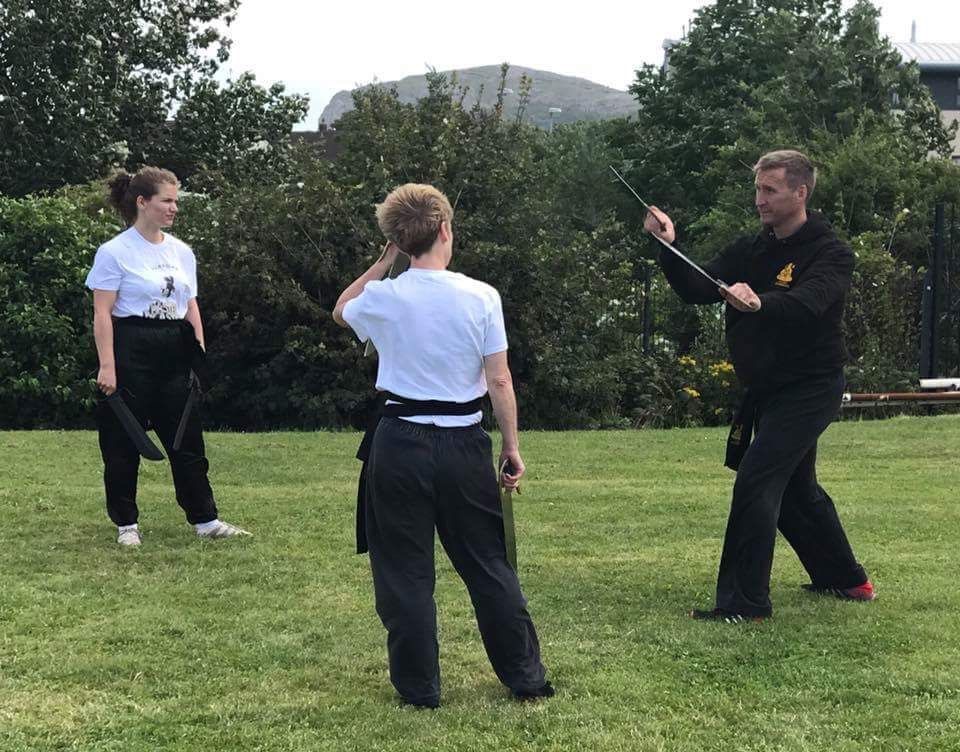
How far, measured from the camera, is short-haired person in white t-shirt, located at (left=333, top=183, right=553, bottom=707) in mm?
4102

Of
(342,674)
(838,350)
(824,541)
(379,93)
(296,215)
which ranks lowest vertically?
(342,674)

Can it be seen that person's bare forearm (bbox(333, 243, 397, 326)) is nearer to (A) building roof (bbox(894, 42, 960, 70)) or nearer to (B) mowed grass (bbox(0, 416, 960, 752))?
(B) mowed grass (bbox(0, 416, 960, 752))

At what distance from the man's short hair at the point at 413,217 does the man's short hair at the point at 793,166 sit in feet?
6.17

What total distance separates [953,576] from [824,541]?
0.94 meters

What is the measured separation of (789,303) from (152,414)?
3787 millimetres

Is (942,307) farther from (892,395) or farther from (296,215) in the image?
(296,215)

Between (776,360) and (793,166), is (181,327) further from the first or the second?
(793,166)

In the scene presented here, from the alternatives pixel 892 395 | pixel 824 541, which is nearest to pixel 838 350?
pixel 824 541

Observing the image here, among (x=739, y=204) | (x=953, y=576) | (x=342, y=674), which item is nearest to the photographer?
(x=342, y=674)

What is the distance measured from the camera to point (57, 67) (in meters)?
22.9

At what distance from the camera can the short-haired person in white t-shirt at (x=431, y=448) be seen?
13.5 feet

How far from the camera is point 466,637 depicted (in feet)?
16.6

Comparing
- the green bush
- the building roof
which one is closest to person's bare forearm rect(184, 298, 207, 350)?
the green bush

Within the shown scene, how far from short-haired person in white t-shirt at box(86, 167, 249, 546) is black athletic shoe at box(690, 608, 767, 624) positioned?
2960 mm
